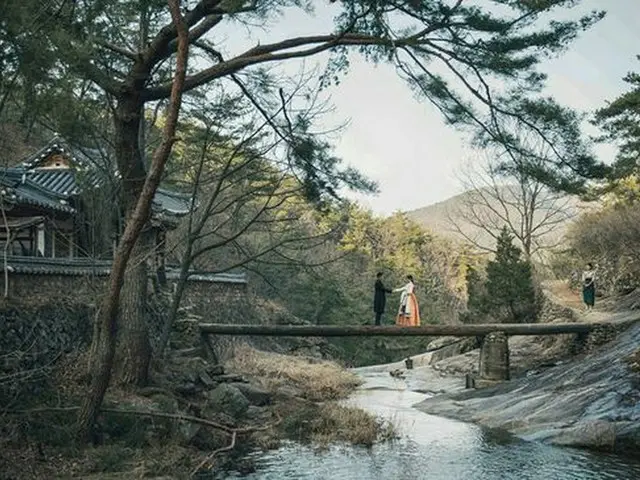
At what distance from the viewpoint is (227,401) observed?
1411 cm

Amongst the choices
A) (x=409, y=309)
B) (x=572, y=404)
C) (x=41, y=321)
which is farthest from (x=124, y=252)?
(x=409, y=309)

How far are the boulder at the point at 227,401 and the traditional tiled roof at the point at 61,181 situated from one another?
18.3 ft

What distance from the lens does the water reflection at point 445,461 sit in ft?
33.5

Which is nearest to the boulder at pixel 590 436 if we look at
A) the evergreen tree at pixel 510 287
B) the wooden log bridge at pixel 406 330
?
the wooden log bridge at pixel 406 330

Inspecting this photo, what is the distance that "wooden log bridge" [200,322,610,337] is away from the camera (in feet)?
61.8

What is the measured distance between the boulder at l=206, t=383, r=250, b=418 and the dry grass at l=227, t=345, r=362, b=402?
4201mm

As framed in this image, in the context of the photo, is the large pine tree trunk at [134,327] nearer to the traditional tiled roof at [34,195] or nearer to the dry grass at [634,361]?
the dry grass at [634,361]

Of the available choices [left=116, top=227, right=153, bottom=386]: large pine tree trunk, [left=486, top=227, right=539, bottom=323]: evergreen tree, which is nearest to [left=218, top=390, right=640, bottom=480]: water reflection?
[left=116, top=227, right=153, bottom=386]: large pine tree trunk

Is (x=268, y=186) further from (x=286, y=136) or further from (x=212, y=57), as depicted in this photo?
(x=212, y=57)

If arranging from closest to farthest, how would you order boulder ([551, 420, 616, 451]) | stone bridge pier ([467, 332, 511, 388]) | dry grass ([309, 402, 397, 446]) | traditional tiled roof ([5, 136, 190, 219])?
boulder ([551, 420, 616, 451]) < dry grass ([309, 402, 397, 446]) < traditional tiled roof ([5, 136, 190, 219]) < stone bridge pier ([467, 332, 511, 388])

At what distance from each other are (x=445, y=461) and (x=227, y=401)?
181 inches

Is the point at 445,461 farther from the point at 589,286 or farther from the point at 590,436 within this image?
the point at 589,286

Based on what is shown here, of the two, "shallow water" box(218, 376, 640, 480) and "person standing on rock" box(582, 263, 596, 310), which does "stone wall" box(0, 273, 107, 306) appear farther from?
"person standing on rock" box(582, 263, 596, 310)

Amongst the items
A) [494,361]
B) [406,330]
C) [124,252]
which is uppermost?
[124,252]
